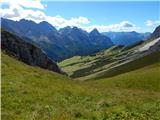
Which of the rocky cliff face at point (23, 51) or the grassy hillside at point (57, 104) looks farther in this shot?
the rocky cliff face at point (23, 51)

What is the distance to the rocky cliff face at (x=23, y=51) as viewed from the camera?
74181 mm

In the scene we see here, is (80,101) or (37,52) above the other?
(37,52)

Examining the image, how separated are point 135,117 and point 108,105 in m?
7.25

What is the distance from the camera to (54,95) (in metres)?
31.5

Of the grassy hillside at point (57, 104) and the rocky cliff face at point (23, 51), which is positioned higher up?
the rocky cliff face at point (23, 51)

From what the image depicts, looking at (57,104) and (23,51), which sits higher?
(23,51)

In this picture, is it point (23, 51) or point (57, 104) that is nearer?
point (57, 104)

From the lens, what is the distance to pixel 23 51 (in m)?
79.6

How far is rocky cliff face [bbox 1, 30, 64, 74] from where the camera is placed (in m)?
74.2

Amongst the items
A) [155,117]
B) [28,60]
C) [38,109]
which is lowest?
[155,117]

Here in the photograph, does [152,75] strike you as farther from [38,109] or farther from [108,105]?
[38,109]

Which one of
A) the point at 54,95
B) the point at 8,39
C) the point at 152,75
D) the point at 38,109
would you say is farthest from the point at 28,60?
the point at 38,109

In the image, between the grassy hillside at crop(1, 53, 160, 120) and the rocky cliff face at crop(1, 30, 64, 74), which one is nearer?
the grassy hillside at crop(1, 53, 160, 120)

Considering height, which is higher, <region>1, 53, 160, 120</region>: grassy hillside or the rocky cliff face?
the rocky cliff face
